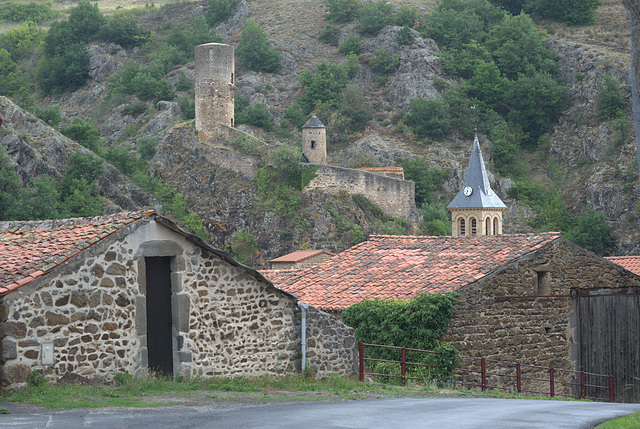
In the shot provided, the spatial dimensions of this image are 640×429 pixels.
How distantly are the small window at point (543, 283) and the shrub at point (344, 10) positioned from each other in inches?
2800

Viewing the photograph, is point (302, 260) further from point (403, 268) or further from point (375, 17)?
point (375, 17)

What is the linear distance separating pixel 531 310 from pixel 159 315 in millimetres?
9416

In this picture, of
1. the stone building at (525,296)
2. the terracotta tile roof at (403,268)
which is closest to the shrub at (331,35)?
the terracotta tile roof at (403,268)

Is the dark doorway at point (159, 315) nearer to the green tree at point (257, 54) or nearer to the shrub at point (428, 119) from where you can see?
the shrub at point (428, 119)

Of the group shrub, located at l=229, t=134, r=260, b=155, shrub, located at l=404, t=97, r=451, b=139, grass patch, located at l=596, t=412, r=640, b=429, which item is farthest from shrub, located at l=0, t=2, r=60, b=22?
grass patch, located at l=596, t=412, r=640, b=429

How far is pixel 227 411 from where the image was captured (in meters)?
Result: 10.4

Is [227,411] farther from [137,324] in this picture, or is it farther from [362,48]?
[362,48]

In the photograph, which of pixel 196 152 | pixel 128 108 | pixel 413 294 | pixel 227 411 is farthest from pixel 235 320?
pixel 128 108

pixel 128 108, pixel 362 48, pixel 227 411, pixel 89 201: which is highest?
pixel 362 48

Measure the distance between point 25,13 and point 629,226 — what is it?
7675cm

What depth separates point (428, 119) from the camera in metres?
70.9

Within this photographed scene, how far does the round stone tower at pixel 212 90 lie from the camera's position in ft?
191

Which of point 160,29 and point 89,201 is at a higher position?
point 160,29

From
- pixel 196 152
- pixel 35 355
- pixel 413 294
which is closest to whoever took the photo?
pixel 35 355
